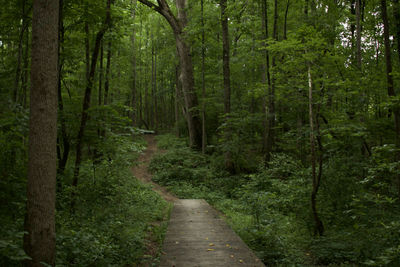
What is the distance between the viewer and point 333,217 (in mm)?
7840

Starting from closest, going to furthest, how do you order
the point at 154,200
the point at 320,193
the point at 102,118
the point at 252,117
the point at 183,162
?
the point at 102,118 → the point at 320,193 → the point at 154,200 → the point at 252,117 → the point at 183,162

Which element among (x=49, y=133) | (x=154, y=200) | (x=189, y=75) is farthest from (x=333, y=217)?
(x=189, y=75)

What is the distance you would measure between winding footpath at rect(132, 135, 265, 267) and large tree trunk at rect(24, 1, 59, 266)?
2018 millimetres

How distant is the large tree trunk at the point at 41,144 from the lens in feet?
12.5

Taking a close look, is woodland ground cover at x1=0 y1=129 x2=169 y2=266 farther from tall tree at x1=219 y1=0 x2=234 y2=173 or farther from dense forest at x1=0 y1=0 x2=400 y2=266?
tall tree at x1=219 y1=0 x2=234 y2=173

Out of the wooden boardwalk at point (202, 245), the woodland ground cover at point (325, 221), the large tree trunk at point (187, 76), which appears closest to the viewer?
the wooden boardwalk at point (202, 245)

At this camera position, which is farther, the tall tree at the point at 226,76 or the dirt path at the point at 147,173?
the tall tree at the point at 226,76

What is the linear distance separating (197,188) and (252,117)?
4.98 metres

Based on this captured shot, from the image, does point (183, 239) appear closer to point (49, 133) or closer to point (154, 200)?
point (49, 133)

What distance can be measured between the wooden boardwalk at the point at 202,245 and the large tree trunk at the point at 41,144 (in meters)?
2.02

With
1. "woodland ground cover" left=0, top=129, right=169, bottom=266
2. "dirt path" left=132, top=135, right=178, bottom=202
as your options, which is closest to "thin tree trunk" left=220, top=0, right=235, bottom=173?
"dirt path" left=132, top=135, right=178, bottom=202

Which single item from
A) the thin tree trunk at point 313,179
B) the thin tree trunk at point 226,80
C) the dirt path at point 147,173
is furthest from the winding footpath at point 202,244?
the thin tree trunk at point 226,80

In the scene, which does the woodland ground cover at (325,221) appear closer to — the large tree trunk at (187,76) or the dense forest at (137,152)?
the dense forest at (137,152)

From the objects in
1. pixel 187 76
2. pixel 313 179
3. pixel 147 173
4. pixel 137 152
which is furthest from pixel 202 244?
pixel 187 76
